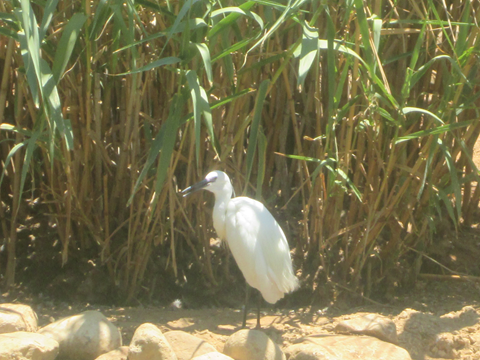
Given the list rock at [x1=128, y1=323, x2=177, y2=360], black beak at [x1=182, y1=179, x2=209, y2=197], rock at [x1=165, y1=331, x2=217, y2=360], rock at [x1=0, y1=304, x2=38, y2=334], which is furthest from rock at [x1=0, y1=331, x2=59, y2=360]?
black beak at [x1=182, y1=179, x2=209, y2=197]

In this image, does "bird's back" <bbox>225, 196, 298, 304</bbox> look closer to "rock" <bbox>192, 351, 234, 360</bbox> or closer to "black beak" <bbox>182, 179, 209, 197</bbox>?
"black beak" <bbox>182, 179, 209, 197</bbox>

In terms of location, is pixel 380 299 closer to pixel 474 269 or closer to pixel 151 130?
pixel 474 269

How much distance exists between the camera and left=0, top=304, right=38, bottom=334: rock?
1.91 metres

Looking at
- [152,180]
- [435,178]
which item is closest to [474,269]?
[435,178]

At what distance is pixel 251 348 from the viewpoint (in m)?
1.91

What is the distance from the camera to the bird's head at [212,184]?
7.73ft

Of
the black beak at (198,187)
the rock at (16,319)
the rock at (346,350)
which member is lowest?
the rock at (346,350)

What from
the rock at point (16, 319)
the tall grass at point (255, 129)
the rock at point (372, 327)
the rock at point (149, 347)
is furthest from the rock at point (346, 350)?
the rock at point (16, 319)

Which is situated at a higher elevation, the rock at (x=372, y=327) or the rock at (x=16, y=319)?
the rock at (x=16, y=319)

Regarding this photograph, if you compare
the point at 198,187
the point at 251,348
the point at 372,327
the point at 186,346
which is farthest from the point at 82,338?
the point at 372,327

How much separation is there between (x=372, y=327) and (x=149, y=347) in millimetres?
834

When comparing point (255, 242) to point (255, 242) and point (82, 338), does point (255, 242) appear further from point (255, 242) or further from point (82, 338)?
point (82, 338)

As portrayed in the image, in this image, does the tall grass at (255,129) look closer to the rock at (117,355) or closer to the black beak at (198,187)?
the black beak at (198,187)

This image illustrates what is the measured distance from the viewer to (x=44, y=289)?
286cm
